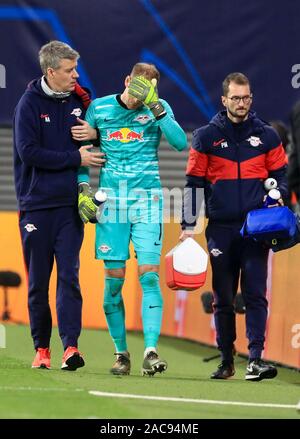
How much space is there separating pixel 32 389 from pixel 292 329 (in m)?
3.74

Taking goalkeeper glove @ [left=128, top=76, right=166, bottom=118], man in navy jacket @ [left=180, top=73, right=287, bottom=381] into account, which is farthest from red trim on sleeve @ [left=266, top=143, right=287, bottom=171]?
goalkeeper glove @ [left=128, top=76, right=166, bottom=118]

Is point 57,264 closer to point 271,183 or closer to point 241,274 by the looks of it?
point 241,274

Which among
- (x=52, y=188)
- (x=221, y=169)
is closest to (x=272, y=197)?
(x=221, y=169)

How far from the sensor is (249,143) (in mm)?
10461

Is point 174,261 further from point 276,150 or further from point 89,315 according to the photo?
point 89,315

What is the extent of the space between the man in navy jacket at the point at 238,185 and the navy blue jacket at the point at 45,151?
0.87m

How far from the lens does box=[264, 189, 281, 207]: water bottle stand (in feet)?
33.6

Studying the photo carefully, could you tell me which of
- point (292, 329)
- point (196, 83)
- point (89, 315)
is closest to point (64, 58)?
point (292, 329)

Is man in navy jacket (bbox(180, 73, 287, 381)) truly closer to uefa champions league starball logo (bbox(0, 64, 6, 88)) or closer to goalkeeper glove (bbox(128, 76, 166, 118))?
goalkeeper glove (bbox(128, 76, 166, 118))

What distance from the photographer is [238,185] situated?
1042 cm

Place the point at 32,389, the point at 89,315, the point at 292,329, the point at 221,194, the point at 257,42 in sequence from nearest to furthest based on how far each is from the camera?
the point at 32,389 < the point at 221,194 < the point at 292,329 < the point at 89,315 < the point at 257,42

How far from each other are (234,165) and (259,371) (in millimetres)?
1446

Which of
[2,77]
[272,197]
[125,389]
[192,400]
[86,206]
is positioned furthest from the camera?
[2,77]

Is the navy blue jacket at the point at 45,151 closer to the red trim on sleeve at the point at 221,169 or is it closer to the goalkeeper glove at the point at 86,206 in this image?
the goalkeeper glove at the point at 86,206
